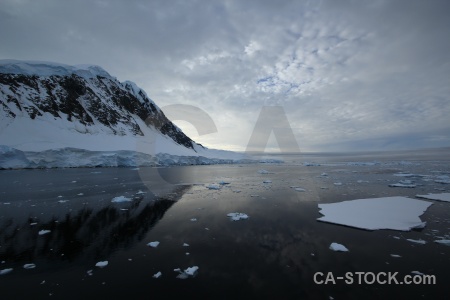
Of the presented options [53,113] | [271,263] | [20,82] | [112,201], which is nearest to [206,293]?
[271,263]

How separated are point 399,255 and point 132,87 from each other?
92734mm

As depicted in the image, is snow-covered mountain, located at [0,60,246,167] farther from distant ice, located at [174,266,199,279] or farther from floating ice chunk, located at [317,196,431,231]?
floating ice chunk, located at [317,196,431,231]

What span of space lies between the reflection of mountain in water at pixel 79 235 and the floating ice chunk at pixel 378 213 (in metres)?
8.06

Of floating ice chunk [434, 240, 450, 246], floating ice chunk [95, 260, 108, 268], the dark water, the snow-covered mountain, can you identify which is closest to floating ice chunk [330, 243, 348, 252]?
the dark water

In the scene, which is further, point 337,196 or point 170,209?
point 337,196

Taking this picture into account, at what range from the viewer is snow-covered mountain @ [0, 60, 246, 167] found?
37.3 metres

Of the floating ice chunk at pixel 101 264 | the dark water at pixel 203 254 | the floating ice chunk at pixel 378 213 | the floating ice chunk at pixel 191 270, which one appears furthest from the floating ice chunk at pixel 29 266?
the floating ice chunk at pixel 378 213

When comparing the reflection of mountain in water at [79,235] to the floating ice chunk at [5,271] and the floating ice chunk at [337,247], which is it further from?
the floating ice chunk at [337,247]

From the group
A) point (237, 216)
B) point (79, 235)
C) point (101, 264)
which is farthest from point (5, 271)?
point (237, 216)

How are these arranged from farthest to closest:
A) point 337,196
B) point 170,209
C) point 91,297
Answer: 1. point 337,196
2. point 170,209
3. point 91,297

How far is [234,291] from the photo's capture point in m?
4.91

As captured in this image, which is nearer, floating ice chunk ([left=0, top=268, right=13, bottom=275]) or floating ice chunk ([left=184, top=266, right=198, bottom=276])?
floating ice chunk ([left=0, top=268, right=13, bottom=275])

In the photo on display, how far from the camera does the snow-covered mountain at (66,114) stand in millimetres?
37312

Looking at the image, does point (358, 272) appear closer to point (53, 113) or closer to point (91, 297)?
point (91, 297)
